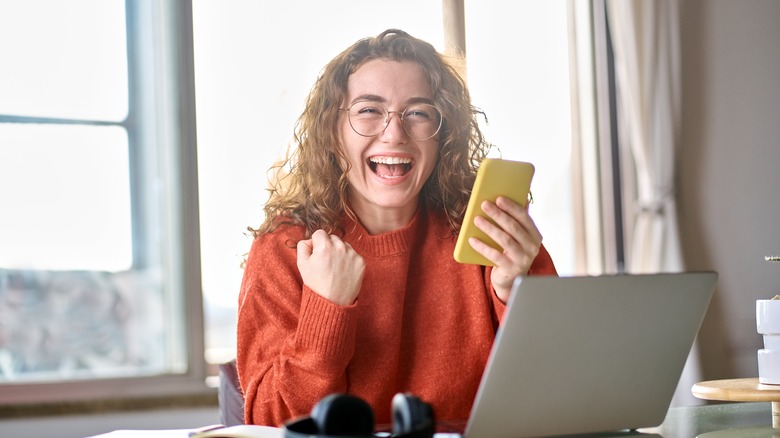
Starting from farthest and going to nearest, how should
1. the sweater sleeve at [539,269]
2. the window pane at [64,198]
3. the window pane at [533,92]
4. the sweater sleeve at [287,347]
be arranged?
the window pane at [533,92] → the window pane at [64,198] → the sweater sleeve at [539,269] → the sweater sleeve at [287,347]

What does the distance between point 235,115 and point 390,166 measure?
1.69 m

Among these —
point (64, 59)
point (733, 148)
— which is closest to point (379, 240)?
point (64, 59)

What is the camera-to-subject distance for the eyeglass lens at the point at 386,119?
1641 millimetres

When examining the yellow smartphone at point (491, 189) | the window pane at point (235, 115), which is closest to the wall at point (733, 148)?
the window pane at point (235, 115)

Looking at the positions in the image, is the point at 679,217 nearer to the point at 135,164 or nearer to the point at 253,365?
the point at 135,164

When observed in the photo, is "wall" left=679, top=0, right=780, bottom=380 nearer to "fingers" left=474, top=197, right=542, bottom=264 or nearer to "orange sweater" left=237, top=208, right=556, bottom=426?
"orange sweater" left=237, top=208, right=556, bottom=426

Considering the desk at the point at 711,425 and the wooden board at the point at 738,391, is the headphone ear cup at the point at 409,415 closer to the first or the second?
the desk at the point at 711,425

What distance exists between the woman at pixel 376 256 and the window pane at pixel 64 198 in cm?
145

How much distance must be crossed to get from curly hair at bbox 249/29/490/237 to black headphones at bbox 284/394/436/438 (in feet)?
3.03

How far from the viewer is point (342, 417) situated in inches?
27.9

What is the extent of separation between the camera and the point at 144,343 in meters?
3.09

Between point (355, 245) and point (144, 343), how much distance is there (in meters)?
1.72

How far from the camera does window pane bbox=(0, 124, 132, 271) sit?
9.55ft

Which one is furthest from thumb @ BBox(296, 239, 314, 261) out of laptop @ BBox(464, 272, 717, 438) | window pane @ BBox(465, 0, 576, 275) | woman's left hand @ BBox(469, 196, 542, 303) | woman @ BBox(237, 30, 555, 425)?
window pane @ BBox(465, 0, 576, 275)
